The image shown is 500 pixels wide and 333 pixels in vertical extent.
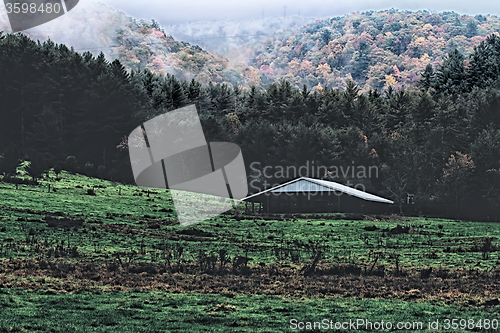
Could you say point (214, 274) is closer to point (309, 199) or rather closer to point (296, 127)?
point (309, 199)

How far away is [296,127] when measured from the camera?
10006cm

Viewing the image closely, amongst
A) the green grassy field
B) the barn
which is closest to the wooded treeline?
the barn

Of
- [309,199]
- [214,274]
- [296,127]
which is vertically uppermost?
[296,127]

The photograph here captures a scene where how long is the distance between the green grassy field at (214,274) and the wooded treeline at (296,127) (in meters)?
35.6

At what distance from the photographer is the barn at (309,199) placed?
69.1 metres

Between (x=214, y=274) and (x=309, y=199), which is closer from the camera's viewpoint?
(x=214, y=274)

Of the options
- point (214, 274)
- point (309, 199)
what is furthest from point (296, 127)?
point (214, 274)

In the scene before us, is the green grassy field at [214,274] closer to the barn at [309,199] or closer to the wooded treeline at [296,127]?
the barn at [309,199]

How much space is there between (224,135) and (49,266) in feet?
263

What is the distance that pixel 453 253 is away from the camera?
3419 cm

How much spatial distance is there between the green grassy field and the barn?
22.2 meters

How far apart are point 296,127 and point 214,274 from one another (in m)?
76.0

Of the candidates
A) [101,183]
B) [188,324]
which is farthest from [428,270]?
[101,183]

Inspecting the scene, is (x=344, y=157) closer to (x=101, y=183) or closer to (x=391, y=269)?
(x=101, y=183)
